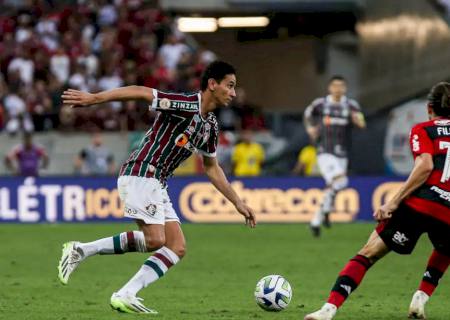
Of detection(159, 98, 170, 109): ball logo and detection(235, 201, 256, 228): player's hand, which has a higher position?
detection(159, 98, 170, 109): ball logo

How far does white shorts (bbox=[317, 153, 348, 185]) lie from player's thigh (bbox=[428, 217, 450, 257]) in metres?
9.47

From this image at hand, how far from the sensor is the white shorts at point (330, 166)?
18734 millimetres

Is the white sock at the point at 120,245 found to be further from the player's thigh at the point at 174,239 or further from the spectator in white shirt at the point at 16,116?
the spectator in white shirt at the point at 16,116

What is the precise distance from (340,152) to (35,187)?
21.8 feet

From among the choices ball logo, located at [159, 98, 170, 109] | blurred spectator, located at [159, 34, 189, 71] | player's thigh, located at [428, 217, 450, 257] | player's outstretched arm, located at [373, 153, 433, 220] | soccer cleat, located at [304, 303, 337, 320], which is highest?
blurred spectator, located at [159, 34, 189, 71]

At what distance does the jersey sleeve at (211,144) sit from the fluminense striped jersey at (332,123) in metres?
8.90

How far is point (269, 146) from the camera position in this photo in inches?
996

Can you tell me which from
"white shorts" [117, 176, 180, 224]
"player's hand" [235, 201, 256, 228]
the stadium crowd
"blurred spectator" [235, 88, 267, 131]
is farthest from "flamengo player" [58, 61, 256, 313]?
the stadium crowd

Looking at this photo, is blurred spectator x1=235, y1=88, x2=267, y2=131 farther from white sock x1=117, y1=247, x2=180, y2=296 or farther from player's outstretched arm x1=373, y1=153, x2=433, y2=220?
player's outstretched arm x1=373, y1=153, x2=433, y2=220

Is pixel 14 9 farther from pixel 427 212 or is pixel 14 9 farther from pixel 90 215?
pixel 427 212

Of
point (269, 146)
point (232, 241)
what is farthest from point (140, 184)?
point (269, 146)

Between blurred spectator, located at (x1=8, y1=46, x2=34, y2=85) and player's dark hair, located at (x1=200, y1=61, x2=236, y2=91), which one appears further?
blurred spectator, located at (x1=8, y1=46, x2=34, y2=85)

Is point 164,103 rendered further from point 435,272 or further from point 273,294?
point 435,272

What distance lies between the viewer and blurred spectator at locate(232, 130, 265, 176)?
2391 cm
